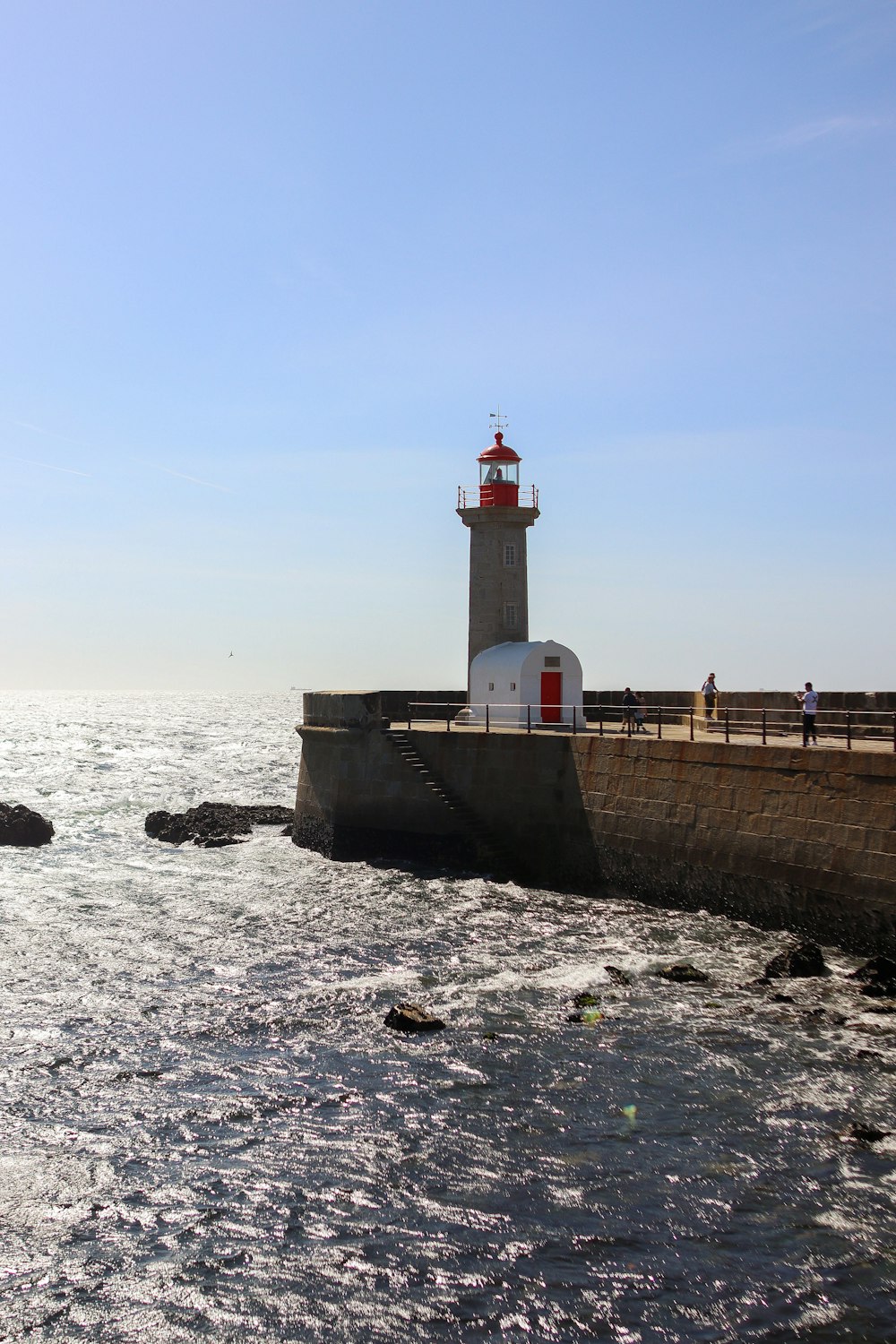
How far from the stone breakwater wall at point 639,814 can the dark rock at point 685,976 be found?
2.38 meters

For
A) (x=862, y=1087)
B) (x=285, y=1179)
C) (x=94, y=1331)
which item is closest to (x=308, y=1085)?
(x=285, y=1179)

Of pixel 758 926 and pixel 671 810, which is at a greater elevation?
pixel 671 810

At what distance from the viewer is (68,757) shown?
6594cm

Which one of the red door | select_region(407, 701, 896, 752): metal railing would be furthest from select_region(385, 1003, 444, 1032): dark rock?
the red door

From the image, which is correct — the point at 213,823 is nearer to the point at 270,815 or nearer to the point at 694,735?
the point at 270,815

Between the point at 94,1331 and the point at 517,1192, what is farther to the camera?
the point at 517,1192

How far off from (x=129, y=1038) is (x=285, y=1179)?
446 cm

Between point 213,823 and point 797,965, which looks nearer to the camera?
point 797,965

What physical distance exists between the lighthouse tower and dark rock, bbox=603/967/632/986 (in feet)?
49.9

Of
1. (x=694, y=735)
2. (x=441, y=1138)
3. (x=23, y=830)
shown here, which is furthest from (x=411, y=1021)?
(x=23, y=830)

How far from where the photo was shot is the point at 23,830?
30.5 meters

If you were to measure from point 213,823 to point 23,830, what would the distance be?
521 centimetres

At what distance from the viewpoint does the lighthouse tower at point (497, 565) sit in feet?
98.5

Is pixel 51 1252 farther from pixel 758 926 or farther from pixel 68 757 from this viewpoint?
pixel 68 757
